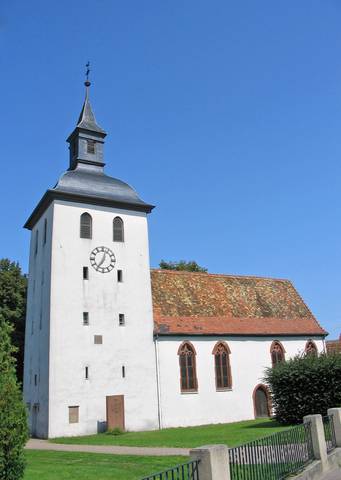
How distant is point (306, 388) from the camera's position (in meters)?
23.8

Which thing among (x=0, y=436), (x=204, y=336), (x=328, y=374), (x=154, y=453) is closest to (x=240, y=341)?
(x=204, y=336)

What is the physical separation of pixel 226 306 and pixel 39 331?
13.5 metres

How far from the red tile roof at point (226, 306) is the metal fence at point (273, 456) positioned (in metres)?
18.6

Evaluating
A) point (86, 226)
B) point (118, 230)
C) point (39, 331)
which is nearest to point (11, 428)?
point (39, 331)

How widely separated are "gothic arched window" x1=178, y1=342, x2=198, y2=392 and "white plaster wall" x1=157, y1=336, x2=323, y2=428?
0.88 ft

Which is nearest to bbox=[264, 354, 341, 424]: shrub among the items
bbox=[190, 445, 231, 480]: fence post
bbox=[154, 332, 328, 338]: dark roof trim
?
bbox=[154, 332, 328, 338]: dark roof trim

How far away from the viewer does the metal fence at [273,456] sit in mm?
9841

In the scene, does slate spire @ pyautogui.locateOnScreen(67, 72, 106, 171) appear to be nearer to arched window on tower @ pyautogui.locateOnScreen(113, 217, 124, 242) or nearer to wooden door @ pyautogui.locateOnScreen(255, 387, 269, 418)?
arched window on tower @ pyautogui.locateOnScreen(113, 217, 124, 242)

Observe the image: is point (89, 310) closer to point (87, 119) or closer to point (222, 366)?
point (222, 366)

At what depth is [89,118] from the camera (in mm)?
35594

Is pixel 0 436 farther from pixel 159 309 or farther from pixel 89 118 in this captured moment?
pixel 89 118

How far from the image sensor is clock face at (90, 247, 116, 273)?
30.4 meters

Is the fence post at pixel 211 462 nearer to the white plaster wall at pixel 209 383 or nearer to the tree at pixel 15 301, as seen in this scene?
the white plaster wall at pixel 209 383

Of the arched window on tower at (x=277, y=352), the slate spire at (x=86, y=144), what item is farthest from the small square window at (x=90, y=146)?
the arched window on tower at (x=277, y=352)
